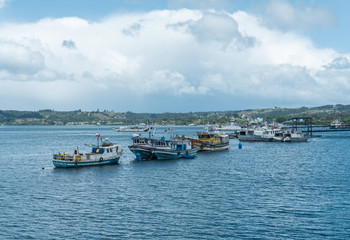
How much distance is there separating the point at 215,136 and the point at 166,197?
7473 cm

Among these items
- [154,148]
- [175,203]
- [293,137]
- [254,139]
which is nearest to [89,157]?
[154,148]

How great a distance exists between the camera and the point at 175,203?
157 ft

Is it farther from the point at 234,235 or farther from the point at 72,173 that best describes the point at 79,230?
the point at 72,173

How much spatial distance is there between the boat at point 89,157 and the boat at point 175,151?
11489 mm

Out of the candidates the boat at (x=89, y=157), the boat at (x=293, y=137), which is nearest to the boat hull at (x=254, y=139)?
the boat at (x=293, y=137)

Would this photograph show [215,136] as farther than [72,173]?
Yes

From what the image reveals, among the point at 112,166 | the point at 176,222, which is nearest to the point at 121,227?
the point at 176,222

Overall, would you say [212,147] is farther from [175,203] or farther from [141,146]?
[175,203]

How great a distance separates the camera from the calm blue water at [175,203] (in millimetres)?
37406

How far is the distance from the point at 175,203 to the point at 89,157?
122 feet

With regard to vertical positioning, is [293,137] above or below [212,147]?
above

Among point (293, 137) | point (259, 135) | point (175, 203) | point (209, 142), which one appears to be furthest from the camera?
point (259, 135)

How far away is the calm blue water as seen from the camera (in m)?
37.4

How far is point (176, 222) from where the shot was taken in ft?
131
